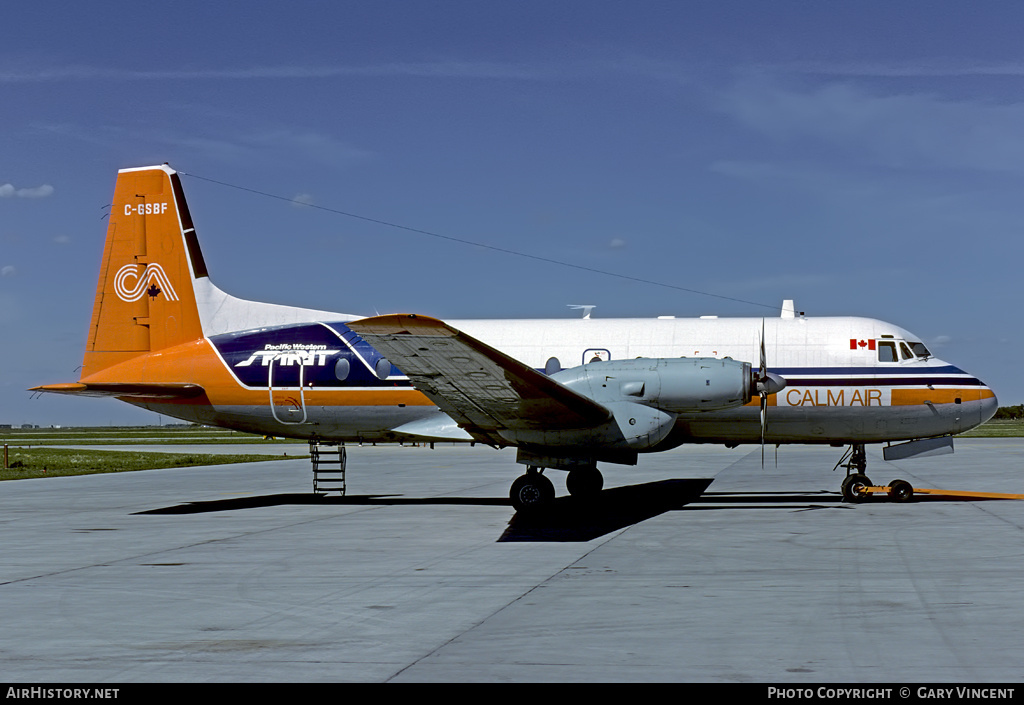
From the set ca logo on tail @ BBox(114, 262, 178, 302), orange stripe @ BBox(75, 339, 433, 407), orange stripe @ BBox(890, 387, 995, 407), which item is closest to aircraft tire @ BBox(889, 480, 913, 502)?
orange stripe @ BBox(890, 387, 995, 407)

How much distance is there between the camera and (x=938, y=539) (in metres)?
13.5

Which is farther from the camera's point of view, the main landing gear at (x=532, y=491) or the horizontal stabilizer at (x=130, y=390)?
the horizontal stabilizer at (x=130, y=390)

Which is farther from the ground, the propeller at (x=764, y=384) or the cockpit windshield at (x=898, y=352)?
the cockpit windshield at (x=898, y=352)

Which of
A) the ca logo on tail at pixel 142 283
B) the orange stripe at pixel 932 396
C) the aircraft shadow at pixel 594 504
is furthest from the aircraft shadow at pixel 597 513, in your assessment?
the ca logo on tail at pixel 142 283

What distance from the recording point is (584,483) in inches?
742

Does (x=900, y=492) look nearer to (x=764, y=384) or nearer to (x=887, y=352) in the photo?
(x=887, y=352)

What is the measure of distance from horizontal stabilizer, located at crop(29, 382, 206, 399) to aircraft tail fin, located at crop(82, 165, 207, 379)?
1530 mm

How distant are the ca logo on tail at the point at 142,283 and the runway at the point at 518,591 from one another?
4869 mm

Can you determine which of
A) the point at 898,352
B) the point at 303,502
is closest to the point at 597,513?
the point at 898,352

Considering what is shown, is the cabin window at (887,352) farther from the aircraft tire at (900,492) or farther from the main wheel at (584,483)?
the main wheel at (584,483)

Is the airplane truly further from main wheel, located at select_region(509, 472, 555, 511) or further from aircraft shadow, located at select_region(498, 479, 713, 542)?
aircraft shadow, located at select_region(498, 479, 713, 542)

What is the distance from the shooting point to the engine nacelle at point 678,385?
16.6 meters

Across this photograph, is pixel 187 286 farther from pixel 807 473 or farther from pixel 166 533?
pixel 807 473
